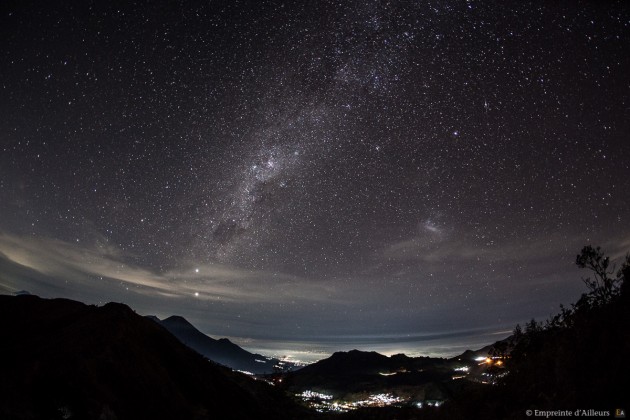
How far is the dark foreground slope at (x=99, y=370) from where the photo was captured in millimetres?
12273

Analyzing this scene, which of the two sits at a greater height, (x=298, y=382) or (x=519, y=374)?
(x=519, y=374)

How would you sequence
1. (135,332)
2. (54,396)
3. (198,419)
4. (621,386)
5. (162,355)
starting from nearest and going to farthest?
1. (621,386)
2. (54,396)
3. (198,419)
4. (135,332)
5. (162,355)

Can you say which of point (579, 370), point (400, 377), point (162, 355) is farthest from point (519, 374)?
point (400, 377)

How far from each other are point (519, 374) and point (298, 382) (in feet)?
622

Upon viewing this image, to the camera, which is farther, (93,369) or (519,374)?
(93,369)

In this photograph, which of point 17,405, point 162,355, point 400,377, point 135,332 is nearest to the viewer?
point 17,405

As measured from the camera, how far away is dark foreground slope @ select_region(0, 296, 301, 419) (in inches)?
483

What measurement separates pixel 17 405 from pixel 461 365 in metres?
211

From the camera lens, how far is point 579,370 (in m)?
8.87

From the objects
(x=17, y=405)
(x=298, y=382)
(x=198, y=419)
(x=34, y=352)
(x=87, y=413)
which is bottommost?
(x=298, y=382)

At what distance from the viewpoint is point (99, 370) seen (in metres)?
15.2

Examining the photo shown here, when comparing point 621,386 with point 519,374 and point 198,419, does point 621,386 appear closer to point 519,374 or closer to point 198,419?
point 519,374

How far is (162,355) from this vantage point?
72.0ft

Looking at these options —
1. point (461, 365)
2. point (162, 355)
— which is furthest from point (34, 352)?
point (461, 365)
